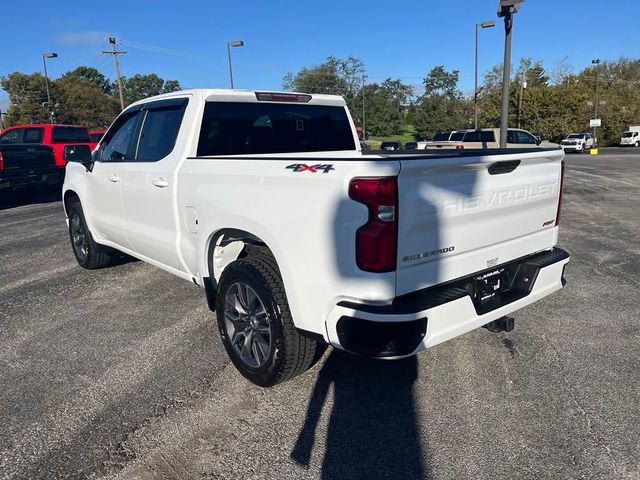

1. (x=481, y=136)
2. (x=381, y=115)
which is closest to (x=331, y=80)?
(x=381, y=115)

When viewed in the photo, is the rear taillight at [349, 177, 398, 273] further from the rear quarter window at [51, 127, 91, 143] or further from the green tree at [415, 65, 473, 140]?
the green tree at [415, 65, 473, 140]

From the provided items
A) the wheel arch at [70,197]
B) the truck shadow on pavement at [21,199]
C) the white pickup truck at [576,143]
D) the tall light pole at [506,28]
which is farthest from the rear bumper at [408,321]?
the white pickup truck at [576,143]

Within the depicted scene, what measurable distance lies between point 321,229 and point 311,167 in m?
0.35

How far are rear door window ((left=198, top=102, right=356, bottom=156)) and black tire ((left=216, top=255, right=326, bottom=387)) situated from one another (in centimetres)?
125

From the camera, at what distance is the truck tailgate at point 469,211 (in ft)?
8.65

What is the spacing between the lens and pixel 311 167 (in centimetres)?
276

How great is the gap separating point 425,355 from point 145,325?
8.05 ft

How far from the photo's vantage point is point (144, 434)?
289 centimetres

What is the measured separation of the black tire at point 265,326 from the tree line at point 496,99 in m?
51.3

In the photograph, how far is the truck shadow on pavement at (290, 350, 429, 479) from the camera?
2.59 meters

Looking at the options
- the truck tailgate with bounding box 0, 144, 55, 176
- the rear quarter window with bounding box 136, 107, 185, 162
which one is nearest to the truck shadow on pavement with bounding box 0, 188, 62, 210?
the truck tailgate with bounding box 0, 144, 55, 176

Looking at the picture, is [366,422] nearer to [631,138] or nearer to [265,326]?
[265,326]

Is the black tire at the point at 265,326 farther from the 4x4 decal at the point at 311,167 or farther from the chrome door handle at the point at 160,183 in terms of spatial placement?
the chrome door handle at the point at 160,183

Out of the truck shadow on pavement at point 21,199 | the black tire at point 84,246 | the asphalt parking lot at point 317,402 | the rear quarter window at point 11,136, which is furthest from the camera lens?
the rear quarter window at point 11,136
